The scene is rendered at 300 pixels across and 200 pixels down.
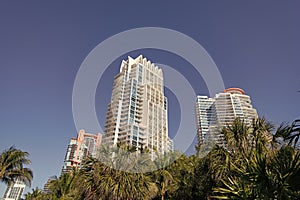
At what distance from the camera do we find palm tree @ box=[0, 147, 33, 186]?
15.3 metres

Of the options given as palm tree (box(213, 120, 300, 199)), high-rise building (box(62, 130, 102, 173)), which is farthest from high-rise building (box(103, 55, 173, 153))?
palm tree (box(213, 120, 300, 199))

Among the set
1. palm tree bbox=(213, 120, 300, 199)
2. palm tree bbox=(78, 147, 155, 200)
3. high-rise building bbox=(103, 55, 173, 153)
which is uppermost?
high-rise building bbox=(103, 55, 173, 153)

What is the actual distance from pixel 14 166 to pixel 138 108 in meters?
81.0

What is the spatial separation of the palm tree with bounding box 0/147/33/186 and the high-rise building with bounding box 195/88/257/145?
4382 inches

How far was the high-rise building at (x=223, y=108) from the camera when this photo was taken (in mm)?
131750

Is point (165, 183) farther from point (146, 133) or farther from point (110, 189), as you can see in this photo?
point (146, 133)

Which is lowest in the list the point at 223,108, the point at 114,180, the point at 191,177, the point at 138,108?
the point at 114,180

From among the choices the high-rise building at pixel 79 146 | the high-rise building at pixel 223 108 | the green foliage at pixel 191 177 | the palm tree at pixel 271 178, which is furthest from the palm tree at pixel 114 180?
the high-rise building at pixel 79 146

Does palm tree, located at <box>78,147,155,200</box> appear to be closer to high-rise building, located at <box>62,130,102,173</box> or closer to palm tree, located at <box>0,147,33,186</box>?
palm tree, located at <box>0,147,33,186</box>

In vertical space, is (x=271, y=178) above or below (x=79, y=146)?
below

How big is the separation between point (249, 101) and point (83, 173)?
144 m

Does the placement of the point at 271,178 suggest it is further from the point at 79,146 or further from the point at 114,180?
the point at 79,146

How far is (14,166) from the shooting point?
615 inches

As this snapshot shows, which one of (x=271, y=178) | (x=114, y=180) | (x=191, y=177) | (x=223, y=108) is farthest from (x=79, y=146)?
(x=271, y=178)
